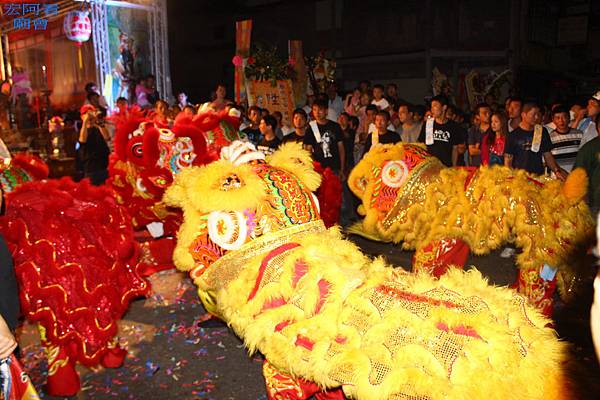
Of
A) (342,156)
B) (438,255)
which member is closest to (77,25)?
(342,156)

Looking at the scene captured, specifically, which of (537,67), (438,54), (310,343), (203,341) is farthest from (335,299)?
(537,67)

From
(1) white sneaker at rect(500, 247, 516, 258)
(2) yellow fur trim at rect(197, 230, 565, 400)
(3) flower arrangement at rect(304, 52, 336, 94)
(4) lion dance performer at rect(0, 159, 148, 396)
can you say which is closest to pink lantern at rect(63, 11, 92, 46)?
(3) flower arrangement at rect(304, 52, 336, 94)

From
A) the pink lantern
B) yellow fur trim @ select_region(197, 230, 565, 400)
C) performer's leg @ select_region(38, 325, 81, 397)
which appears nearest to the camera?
yellow fur trim @ select_region(197, 230, 565, 400)

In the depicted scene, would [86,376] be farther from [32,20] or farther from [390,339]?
[32,20]

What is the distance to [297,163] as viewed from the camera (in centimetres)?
257

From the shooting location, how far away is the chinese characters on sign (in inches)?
456

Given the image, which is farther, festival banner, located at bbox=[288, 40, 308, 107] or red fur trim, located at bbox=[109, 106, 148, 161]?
festival banner, located at bbox=[288, 40, 308, 107]

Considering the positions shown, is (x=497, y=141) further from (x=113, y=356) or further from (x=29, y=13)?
(x=29, y=13)

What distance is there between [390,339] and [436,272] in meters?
1.92

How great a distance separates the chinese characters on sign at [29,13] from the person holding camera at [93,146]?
21.0 feet

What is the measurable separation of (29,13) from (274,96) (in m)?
6.48

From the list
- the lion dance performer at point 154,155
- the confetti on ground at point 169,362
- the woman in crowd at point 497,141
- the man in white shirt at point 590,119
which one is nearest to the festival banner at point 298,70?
the woman in crowd at point 497,141

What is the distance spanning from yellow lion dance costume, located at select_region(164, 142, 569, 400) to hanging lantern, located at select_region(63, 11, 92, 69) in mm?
10246

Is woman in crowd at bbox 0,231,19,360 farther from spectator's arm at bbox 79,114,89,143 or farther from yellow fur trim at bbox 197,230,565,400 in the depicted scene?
spectator's arm at bbox 79,114,89,143
